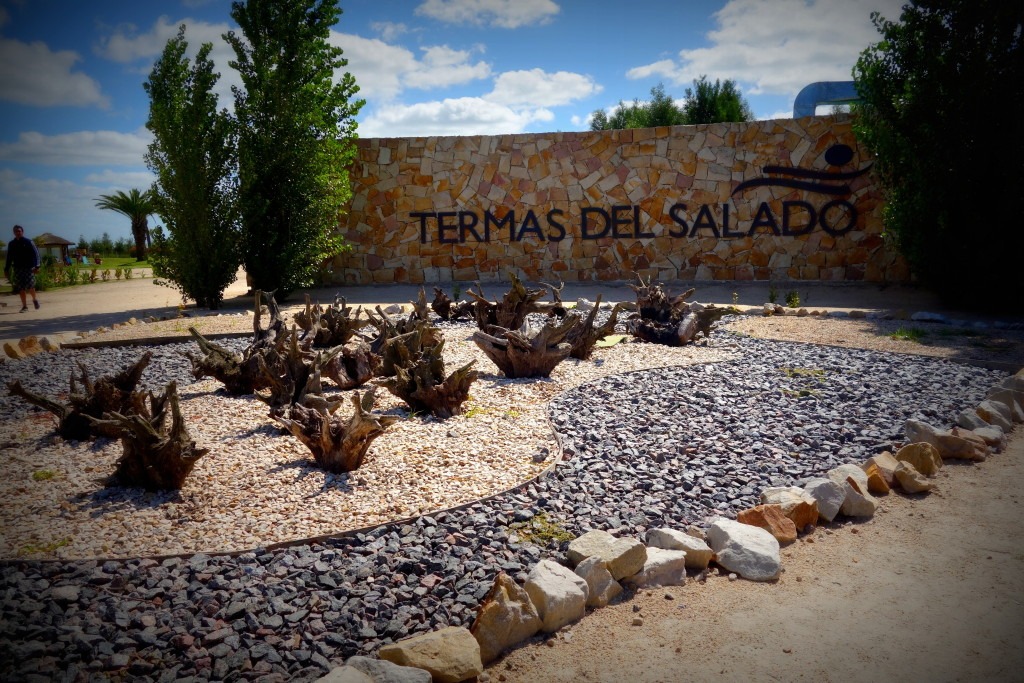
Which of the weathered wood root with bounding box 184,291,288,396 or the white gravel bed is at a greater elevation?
the weathered wood root with bounding box 184,291,288,396

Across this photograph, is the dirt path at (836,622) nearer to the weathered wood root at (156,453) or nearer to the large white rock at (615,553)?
the large white rock at (615,553)

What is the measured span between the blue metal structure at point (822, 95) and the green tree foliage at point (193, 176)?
42.9 feet

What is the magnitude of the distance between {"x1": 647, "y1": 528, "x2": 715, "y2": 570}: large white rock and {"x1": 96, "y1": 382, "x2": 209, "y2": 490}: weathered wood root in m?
2.15

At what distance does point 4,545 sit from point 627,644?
249cm

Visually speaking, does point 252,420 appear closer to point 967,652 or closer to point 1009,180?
point 967,652

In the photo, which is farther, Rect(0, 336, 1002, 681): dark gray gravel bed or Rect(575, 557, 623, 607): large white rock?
Rect(575, 557, 623, 607): large white rock

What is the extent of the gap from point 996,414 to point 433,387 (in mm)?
3831

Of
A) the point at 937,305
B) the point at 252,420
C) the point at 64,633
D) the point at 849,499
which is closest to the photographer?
the point at 64,633

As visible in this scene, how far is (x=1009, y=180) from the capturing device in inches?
379

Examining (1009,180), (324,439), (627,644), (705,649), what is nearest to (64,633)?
(324,439)

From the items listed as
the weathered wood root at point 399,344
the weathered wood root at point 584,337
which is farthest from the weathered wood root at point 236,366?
the weathered wood root at point 584,337

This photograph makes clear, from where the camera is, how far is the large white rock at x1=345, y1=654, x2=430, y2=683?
2277 mm

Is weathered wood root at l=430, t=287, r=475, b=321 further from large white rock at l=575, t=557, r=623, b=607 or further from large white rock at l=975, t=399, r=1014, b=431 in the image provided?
large white rock at l=575, t=557, r=623, b=607

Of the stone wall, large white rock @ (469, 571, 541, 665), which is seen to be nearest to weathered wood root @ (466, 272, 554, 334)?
large white rock @ (469, 571, 541, 665)
